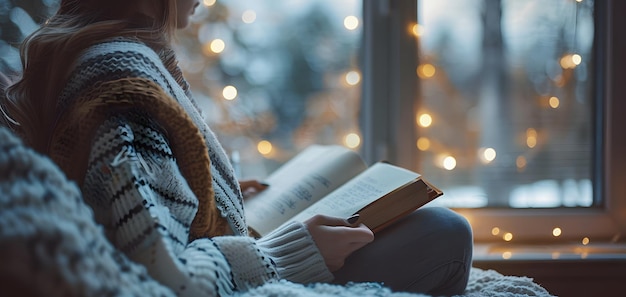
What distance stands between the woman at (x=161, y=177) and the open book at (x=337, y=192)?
0.13 ft

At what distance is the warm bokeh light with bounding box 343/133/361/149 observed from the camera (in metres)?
1.59

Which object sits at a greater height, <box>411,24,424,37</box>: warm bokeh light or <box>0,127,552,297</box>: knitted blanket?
<box>411,24,424,37</box>: warm bokeh light

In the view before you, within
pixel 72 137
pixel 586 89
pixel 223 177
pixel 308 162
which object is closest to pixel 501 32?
pixel 586 89

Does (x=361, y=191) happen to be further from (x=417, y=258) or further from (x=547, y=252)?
(x=547, y=252)

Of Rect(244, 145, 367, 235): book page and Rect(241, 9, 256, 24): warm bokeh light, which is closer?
Rect(244, 145, 367, 235): book page

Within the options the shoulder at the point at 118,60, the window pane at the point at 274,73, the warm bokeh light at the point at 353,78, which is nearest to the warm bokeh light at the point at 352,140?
the window pane at the point at 274,73

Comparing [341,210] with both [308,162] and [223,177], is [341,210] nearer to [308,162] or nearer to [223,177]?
[223,177]

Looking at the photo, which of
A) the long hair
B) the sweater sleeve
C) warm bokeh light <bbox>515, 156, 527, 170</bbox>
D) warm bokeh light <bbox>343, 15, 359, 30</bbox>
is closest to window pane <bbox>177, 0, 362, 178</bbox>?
warm bokeh light <bbox>343, 15, 359, 30</bbox>

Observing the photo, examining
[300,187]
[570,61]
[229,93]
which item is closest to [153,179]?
[300,187]

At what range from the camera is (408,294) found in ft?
2.20

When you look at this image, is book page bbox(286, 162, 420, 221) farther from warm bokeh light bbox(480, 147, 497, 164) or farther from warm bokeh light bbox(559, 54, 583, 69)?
warm bokeh light bbox(559, 54, 583, 69)

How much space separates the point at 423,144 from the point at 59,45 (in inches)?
36.5

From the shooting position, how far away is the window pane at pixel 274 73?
5.06 ft

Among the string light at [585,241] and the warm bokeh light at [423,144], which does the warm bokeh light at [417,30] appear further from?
the string light at [585,241]
